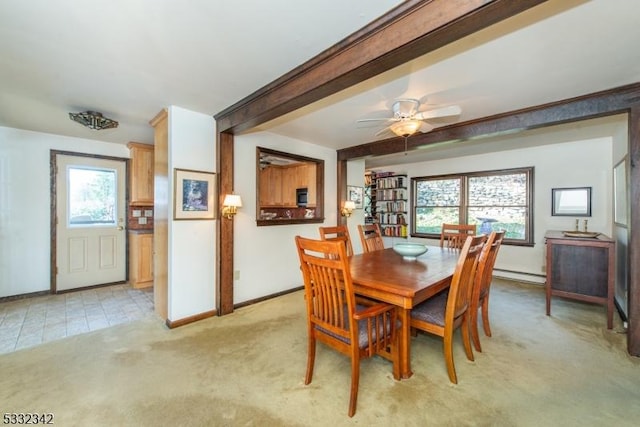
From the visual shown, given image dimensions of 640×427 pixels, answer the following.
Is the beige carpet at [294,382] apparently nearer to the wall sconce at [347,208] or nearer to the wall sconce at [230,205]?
the wall sconce at [230,205]

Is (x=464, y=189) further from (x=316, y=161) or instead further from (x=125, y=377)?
(x=125, y=377)

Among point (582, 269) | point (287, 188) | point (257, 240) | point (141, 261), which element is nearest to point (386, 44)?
point (257, 240)

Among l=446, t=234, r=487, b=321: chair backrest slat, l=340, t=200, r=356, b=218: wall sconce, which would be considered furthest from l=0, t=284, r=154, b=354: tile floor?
l=446, t=234, r=487, b=321: chair backrest slat

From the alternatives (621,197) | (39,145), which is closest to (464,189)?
(621,197)

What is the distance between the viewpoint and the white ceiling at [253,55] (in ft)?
4.96

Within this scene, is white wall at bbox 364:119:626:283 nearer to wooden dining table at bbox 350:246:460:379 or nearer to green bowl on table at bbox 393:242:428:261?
green bowl on table at bbox 393:242:428:261

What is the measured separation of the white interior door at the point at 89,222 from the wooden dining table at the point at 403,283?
429cm

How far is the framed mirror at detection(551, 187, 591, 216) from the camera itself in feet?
13.8

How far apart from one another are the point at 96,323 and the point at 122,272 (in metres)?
1.91

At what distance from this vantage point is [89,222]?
14.3ft

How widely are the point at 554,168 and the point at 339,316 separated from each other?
16.1ft

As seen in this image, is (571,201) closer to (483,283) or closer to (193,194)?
(483,283)

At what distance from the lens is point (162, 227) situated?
313cm

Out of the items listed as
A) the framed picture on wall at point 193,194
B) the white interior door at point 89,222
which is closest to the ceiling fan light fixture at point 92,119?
the framed picture on wall at point 193,194
